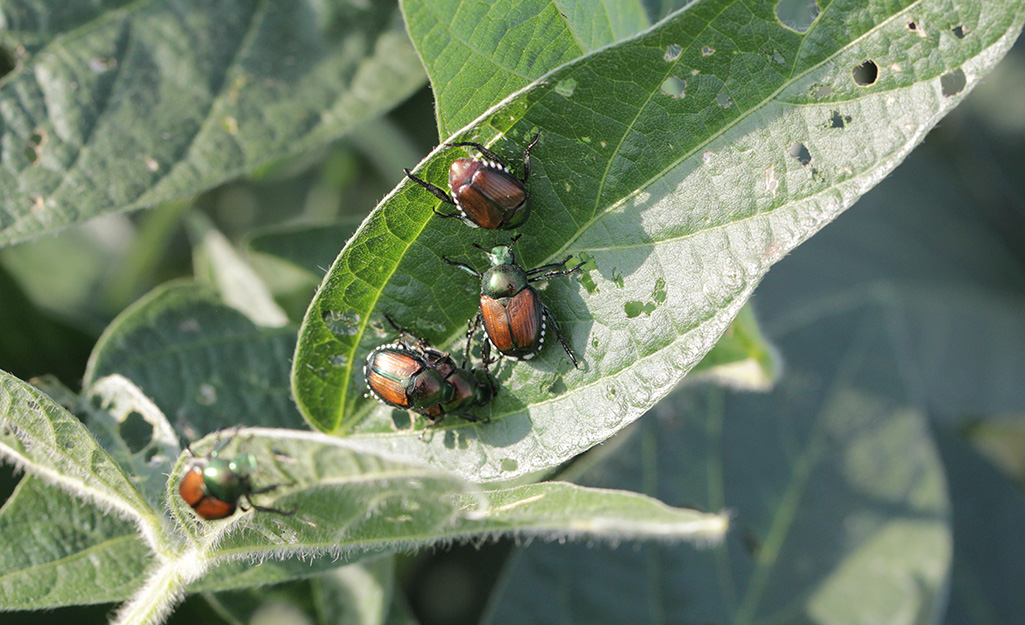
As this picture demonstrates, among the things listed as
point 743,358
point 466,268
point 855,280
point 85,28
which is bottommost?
point 855,280

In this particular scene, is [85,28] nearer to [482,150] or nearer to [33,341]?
[33,341]

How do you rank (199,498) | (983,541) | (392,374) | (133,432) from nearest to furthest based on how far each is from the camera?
(199,498) < (392,374) < (133,432) < (983,541)

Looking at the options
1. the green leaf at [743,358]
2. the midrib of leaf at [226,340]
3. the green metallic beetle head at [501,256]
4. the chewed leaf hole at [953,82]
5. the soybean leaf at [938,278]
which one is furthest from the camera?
the soybean leaf at [938,278]

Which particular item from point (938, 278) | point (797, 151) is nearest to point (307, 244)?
point (797, 151)

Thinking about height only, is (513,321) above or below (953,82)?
below

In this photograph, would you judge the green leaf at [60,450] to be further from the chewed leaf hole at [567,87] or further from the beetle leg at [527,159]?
the chewed leaf hole at [567,87]

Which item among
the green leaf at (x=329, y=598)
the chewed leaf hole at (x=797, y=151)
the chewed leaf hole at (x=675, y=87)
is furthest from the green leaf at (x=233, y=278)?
the chewed leaf hole at (x=797, y=151)
